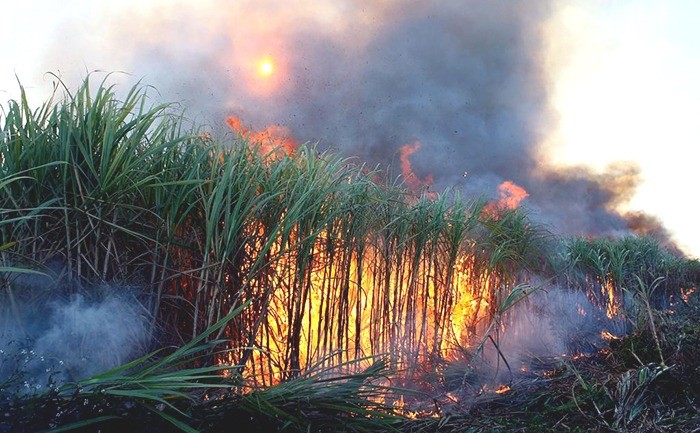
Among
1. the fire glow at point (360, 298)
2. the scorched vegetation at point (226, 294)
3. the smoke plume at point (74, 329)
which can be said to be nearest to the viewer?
the scorched vegetation at point (226, 294)

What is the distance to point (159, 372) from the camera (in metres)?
1.79

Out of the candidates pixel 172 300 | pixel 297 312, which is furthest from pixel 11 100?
pixel 297 312

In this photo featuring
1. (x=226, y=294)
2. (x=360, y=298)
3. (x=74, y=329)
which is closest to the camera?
(x=74, y=329)

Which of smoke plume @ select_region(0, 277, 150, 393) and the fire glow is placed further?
the fire glow

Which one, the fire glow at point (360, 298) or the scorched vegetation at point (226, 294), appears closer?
the scorched vegetation at point (226, 294)

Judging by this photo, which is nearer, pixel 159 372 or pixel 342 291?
pixel 159 372

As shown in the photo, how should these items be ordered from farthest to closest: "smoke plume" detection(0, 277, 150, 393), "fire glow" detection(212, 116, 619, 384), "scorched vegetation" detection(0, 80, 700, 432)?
1. "fire glow" detection(212, 116, 619, 384)
2. "smoke plume" detection(0, 277, 150, 393)
3. "scorched vegetation" detection(0, 80, 700, 432)

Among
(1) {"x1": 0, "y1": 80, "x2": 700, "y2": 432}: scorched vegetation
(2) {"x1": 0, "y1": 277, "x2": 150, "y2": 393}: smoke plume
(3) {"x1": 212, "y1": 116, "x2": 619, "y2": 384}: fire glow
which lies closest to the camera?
(1) {"x1": 0, "y1": 80, "x2": 700, "y2": 432}: scorched vegetation

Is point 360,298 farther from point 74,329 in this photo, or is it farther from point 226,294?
point 74,329

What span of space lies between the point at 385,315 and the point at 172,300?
1468 millimetres

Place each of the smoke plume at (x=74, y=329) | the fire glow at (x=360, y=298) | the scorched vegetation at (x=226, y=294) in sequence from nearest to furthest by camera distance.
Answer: the scorched vegetation at (x=226, y=294) < the smoke plume at (x=74, y=329) < the fire glow at (x=360, y=298)

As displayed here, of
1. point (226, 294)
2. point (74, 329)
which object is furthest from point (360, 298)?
point (74, 329)

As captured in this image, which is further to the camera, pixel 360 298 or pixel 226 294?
pixel 360 298

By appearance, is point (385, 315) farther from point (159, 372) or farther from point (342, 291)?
point (159, 372)
